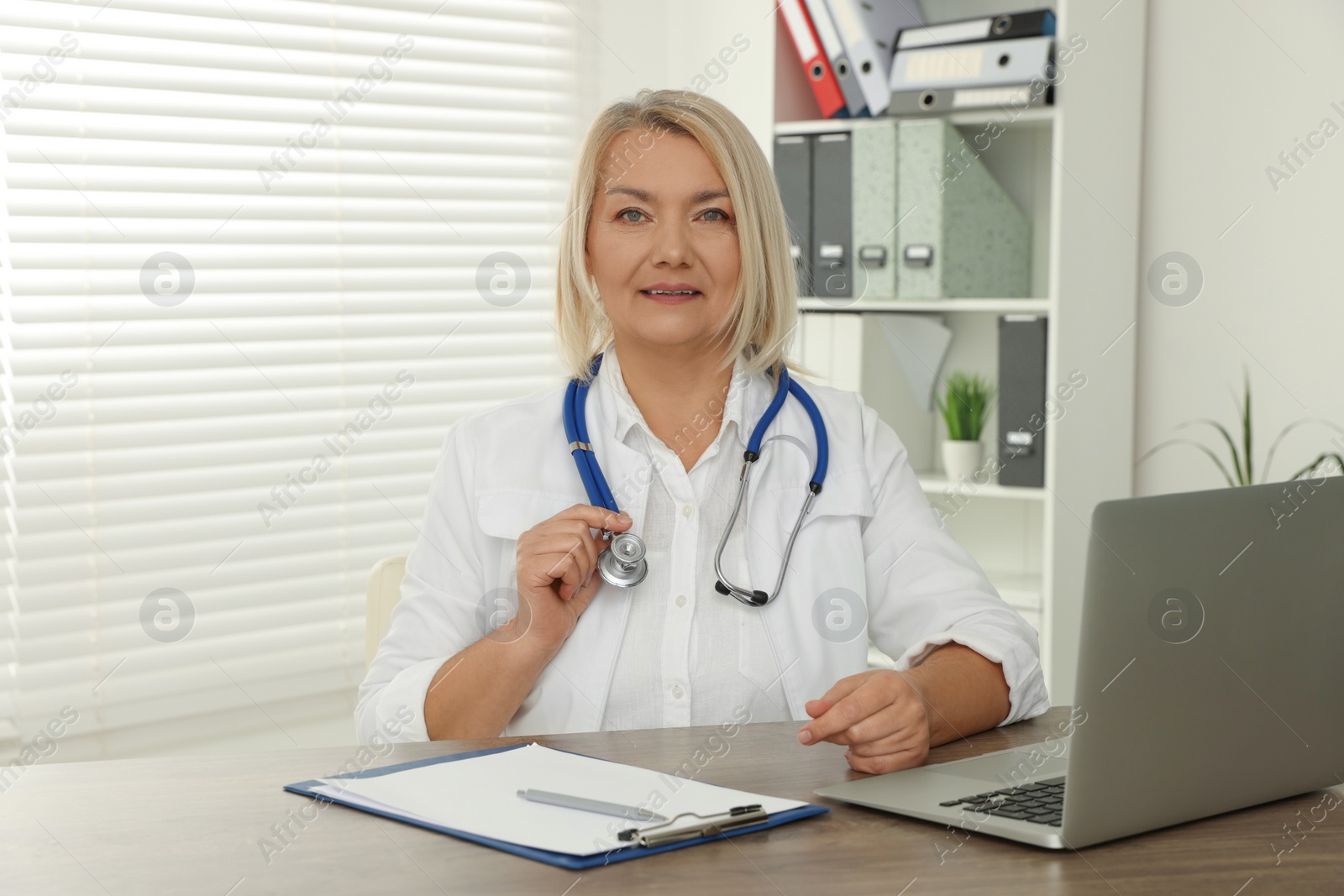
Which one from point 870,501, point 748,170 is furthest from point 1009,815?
point 748,170

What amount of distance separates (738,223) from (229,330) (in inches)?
57.9

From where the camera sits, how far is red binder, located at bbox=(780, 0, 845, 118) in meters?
2.85

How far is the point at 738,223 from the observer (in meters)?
1.61

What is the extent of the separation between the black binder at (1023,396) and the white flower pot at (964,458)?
153mm

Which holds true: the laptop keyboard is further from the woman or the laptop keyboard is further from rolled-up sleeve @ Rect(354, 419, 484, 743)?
rolled-up sleeve @ Rect(354, 419, 484, 743)

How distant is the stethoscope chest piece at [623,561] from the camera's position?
4.66 feet

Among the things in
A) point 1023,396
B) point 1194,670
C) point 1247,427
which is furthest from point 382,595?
point 1247,427

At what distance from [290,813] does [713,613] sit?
0.65 metres

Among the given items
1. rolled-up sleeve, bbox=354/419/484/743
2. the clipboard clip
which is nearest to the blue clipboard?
the clipboard clip

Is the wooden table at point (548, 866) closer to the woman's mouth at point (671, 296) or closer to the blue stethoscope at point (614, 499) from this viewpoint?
the blue stethoscope at point (614, 499)

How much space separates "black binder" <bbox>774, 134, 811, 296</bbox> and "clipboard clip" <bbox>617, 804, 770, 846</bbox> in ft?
6.69

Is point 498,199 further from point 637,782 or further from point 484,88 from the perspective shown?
point 637,782

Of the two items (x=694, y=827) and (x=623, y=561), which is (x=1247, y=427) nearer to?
(x=623, y=561)

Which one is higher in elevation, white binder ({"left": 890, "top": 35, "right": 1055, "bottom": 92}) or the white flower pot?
white binder ({"left": 890, "top": 35, "right": 1055, "bottom": 92})
